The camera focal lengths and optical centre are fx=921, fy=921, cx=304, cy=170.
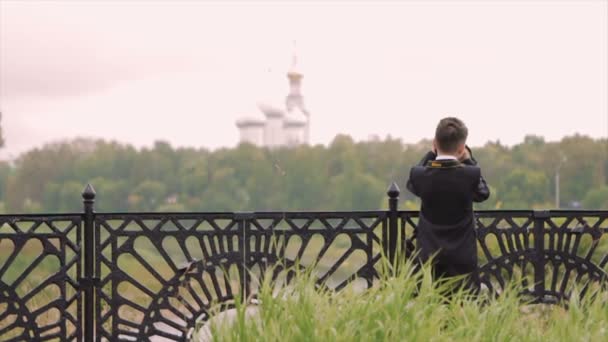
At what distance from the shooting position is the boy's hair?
510 centimetres

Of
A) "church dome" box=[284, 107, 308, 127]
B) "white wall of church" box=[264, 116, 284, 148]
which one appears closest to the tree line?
"white wall of church" box=[264, 116, 284, 148]

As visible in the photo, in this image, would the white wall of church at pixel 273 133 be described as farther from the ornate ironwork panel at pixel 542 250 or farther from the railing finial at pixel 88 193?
the railing finial at pixel 88 193

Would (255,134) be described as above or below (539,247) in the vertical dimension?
above

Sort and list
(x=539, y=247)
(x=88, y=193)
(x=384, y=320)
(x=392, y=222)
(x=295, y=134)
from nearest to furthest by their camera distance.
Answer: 1. (x=384, y=320)
2. (x=88, y=193)
3. (x=392, y=222)
4. (x=539, y=247)
5. (x=295, y=134)

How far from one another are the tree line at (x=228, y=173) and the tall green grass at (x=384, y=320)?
59.3m

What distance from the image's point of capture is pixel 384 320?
4109mm

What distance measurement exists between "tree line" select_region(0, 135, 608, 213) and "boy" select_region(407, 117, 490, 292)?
5829cm

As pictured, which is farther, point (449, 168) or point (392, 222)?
point (392, 222)

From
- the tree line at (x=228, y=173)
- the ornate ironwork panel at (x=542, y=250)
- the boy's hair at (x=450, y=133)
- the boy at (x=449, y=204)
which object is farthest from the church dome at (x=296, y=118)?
the boy's hair at (x=450, y=133)

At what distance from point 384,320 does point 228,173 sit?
223 ft

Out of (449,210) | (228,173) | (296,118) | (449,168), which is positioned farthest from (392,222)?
(296,118)

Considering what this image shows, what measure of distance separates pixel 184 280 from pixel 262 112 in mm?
82934

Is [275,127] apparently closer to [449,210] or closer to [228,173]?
[228,173]

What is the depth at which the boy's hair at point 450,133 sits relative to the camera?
5.10 m
